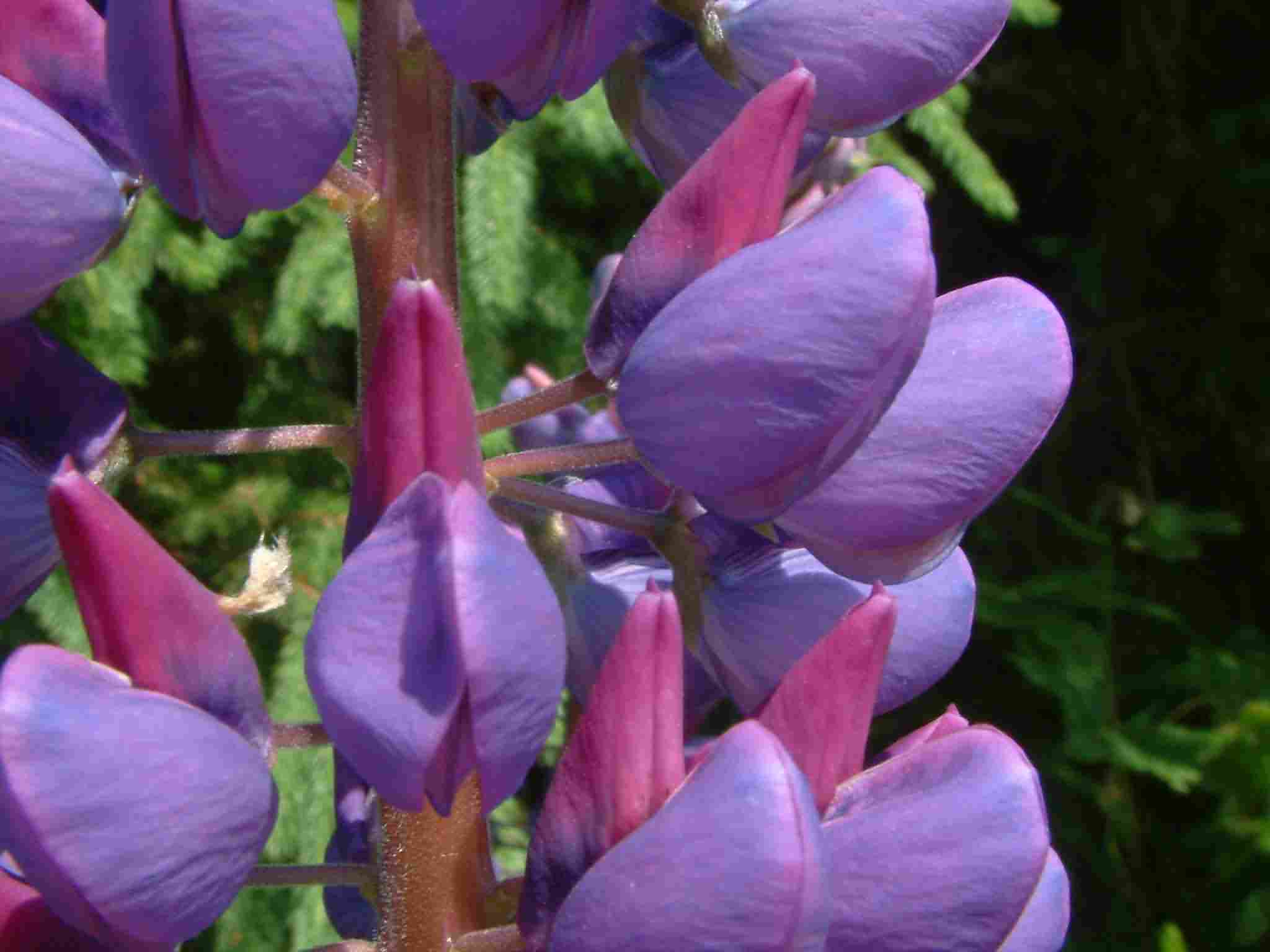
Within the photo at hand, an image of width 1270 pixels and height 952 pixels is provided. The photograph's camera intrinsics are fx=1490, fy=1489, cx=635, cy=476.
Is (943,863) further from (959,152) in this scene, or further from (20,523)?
(959,152)

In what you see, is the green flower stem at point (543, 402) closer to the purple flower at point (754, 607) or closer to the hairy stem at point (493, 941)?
the purple flower at point (754, 607)

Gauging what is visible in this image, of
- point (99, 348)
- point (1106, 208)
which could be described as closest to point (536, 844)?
point (99, 348)

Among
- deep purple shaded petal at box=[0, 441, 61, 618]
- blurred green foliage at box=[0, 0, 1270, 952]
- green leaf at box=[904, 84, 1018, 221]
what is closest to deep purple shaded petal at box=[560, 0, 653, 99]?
deep purple shaded petal at box=[0, 441, 61, 618]

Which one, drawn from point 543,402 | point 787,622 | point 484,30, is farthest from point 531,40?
point 787,622

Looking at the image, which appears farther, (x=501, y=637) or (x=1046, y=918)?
(x=1046, y=918)

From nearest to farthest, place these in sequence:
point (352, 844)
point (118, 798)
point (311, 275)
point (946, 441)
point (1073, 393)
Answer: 1. point (118, 798)
2. point (946, 441)
3. point (352, 844)
4. point (311, 275)
5. point (1073, 393)

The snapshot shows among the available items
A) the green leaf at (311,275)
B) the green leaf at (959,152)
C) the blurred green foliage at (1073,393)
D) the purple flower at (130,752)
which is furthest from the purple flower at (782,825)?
the green leaf at (959,152)

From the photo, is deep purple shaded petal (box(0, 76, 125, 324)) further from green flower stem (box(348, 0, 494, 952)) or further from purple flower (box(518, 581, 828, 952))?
purple flower (box(518, 581, 828, 952))
